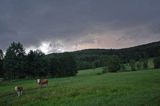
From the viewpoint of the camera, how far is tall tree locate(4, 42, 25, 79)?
94.2 metres

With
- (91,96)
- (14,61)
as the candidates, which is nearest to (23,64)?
(14,61)

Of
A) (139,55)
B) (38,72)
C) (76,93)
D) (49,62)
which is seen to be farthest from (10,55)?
(139,55)

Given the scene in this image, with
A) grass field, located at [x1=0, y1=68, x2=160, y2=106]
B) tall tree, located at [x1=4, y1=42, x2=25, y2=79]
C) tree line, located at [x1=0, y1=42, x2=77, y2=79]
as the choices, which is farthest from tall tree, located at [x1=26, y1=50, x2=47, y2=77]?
grass field, located at [x1=0, y1=68, x2=160, y2=106]

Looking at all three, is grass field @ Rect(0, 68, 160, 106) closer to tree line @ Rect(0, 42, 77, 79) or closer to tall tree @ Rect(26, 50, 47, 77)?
tree line @ Rect(0, 42, 77, 79)

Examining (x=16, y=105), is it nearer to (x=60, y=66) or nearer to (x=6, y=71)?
(x=6, y=71)

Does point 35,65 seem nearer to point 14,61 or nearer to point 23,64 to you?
point 23,64

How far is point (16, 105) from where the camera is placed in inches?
992

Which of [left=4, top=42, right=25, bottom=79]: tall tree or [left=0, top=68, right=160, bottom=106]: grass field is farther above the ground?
[left=4, top=42, right=25, bottom=79]: tall tree

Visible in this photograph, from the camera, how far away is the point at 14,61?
94.8 metres

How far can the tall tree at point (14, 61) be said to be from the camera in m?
94.2

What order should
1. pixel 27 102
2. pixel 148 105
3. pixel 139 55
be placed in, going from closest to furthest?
pixel 148 105 → pixel 27 102 → pixel 139 55

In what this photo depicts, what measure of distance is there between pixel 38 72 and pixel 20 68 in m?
7.49

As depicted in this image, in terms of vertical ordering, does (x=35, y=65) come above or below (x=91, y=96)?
above

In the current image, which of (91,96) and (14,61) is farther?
(14,61)
